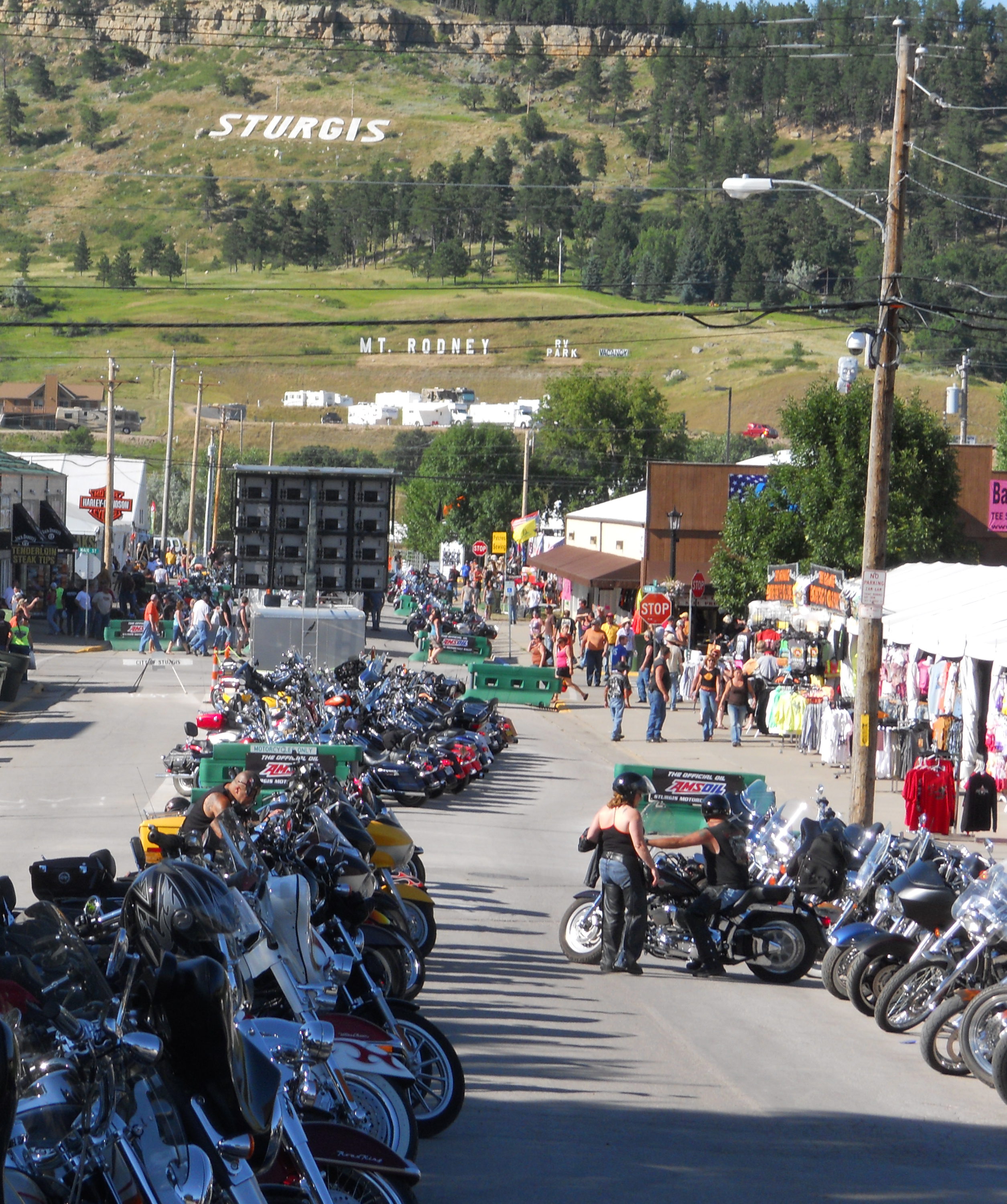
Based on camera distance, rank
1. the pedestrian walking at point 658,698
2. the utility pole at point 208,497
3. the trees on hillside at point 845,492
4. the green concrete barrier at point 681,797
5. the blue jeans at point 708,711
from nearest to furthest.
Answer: the green concrete barrier at point 681,797 < the pedestrian walking at point 658,698 < the blue jeans at point 708,711 < the trees on hillside at point 845,492 < the utility pole at point 208,497

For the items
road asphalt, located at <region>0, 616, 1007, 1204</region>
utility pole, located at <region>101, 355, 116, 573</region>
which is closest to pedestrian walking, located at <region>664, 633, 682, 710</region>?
road asphalt, located at <region>0, 616, 1007, 1204</region>

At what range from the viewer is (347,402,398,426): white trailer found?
148 meters

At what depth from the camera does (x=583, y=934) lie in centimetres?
1129

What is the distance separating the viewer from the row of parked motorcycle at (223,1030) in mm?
3887

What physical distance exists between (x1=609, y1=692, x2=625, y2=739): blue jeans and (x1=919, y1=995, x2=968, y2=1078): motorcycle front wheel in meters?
16.2

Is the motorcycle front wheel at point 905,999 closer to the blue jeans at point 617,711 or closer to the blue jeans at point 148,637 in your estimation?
the blue jeans at point 617,711

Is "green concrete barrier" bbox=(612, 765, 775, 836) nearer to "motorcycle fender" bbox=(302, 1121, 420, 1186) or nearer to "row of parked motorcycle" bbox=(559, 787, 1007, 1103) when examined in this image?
"row of parked motorcycle" bbox=(559, 787, 1007, 1103)

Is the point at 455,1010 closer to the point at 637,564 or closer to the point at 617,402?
the point at 637,564

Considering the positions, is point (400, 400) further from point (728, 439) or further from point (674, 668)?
point (674, 668)

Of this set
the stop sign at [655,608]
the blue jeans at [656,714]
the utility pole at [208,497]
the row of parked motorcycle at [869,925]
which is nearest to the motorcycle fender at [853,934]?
the row of parked motorcycle at [869,925]

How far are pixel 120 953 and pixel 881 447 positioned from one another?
1331cm

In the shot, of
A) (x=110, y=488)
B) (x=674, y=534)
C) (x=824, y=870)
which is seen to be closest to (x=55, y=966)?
(x=824, y=870)

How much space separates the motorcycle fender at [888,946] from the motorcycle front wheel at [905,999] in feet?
1.03

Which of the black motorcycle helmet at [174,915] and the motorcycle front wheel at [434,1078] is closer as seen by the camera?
the black motorcycle helmet at [174,915]
